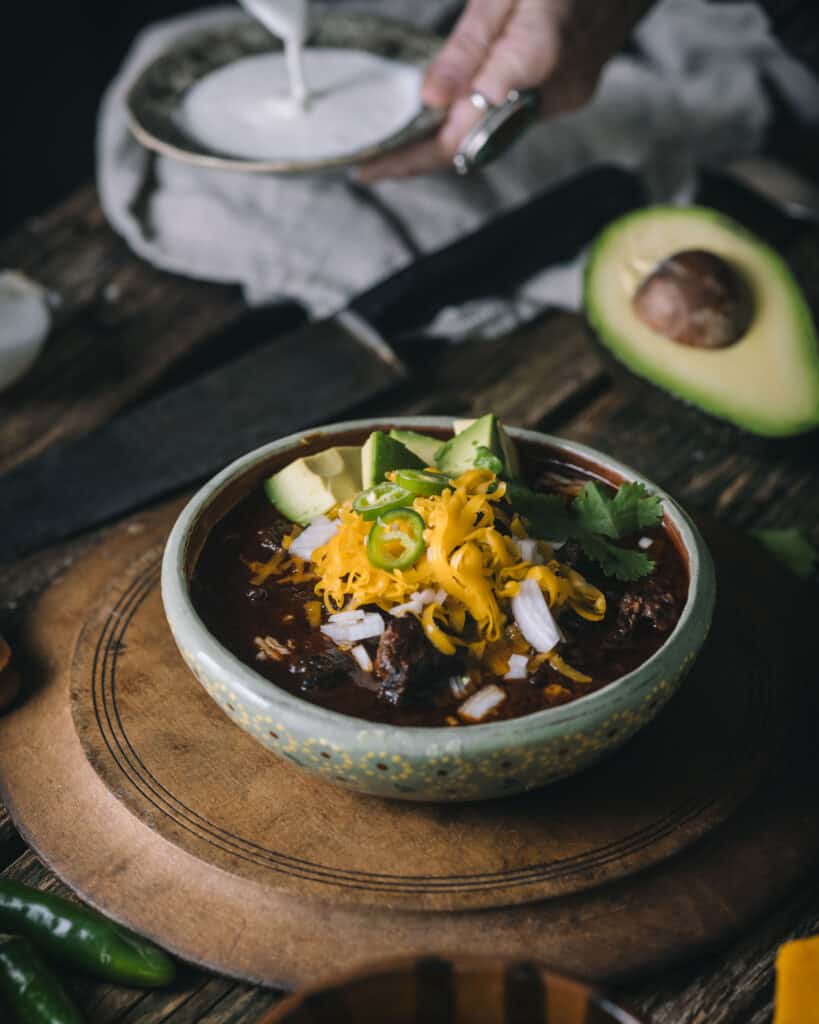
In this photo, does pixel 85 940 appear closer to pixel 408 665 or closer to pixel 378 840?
pixel 378 840

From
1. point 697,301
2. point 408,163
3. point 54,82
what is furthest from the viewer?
point 54,82

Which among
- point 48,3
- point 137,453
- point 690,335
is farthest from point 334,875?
point 48,3

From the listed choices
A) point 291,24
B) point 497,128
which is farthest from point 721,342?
point 291,24

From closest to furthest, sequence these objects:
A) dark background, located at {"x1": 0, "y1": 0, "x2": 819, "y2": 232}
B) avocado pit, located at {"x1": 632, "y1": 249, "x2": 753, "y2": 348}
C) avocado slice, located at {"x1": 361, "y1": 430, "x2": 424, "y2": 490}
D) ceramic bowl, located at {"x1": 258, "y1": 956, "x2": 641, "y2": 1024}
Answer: ceramic bowl, located at {"x1": 258, "y1": 956, "x2": 641, "y2": 1024} → avocado slice, located at {"x1": 361, "y1": 430, "x2": 424, "y2": 490} → avocado pit, located at {"x1": 632, "y1": 249, "x2": 753, "y2": 348} → dark background, located at {"x1": 0, "y1": 0, "x2": 819, "y2": 232}

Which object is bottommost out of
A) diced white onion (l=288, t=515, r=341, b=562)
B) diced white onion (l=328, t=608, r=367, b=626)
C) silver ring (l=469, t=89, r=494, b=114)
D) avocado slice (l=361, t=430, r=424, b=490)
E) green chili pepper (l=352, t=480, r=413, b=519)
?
silver ring (l=469, t=89, r=494, b=114)

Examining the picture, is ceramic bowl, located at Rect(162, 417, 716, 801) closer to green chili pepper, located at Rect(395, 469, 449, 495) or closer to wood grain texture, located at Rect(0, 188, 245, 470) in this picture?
green chili pepper, located at Rect(395, 469, 449, 495)

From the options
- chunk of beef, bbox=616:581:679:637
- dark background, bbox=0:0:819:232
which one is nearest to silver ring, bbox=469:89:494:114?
chunk of beef, bbox=616:581:679:637
